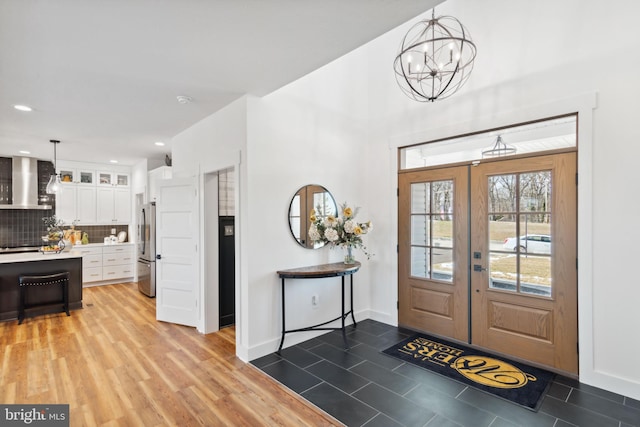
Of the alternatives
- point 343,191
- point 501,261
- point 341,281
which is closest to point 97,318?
point 341,281

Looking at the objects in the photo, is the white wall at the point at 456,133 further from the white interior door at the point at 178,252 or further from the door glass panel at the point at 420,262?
the white interior door at the point at 178,252

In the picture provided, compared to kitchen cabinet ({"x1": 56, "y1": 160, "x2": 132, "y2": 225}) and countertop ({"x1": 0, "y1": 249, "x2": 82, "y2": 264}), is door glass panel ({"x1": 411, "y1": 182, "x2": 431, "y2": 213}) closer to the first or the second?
countertop ({"x1": 0, "y1": 249, "x2": 82, "y2": 264})

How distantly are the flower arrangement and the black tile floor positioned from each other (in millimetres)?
1262

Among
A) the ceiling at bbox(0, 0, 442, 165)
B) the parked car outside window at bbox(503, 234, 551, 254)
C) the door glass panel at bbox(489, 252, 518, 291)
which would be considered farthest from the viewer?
the door glass panel at bbox(489, 252, 518, 291)

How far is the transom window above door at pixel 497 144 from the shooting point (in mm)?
2982

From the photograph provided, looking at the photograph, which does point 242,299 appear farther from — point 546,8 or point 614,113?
point 546,8

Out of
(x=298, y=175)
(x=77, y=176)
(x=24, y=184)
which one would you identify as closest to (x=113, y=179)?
(x=77, y=176)

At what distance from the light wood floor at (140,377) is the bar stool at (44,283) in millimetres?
311

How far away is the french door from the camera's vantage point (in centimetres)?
292

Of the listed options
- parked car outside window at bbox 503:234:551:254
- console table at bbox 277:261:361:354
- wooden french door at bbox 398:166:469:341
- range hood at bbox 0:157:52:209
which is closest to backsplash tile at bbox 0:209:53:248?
range hood at bbox 0:157:52:209

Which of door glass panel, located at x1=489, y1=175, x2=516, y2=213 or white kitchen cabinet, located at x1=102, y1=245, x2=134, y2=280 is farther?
white kitchen cabinet, located at x1=102, y1=245, x2=134, y2=280

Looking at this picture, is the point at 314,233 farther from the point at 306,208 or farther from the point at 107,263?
the point at 107,263

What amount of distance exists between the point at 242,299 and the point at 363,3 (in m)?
2.81

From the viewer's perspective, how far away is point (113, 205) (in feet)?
23.8
